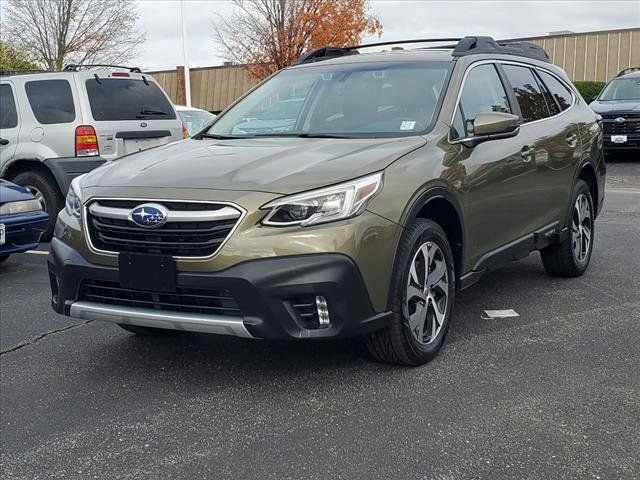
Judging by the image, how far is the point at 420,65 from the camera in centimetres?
496

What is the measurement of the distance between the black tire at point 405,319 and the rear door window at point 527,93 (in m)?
1.67

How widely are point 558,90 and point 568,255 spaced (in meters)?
1.31

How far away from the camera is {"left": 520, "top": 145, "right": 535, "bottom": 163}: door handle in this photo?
203 inches

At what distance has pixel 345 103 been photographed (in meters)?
4.88

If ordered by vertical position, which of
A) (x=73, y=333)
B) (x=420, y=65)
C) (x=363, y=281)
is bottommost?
(x=73, y=333)

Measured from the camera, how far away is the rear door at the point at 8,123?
8.95 metres

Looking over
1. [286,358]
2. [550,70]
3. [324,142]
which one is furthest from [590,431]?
[550,70]

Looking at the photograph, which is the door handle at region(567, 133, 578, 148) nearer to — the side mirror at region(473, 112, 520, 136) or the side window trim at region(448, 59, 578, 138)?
the side window trim at region(448, 59, 578, 138)

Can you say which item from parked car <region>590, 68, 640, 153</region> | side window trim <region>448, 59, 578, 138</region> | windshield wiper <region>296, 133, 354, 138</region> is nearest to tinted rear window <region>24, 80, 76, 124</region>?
windshield wiper <region>296, 133, 354, 138</region>

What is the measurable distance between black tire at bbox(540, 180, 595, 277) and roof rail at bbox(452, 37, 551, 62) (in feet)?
3.54

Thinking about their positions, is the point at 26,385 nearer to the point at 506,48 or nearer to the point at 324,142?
the point at 324,142

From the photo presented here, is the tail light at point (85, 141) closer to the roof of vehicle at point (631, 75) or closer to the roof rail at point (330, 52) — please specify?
the roof rail at point (330, 52)

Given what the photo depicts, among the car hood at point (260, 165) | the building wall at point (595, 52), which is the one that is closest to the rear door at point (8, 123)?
the car hood at point (260, 165)

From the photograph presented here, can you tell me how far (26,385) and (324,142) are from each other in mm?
2051
